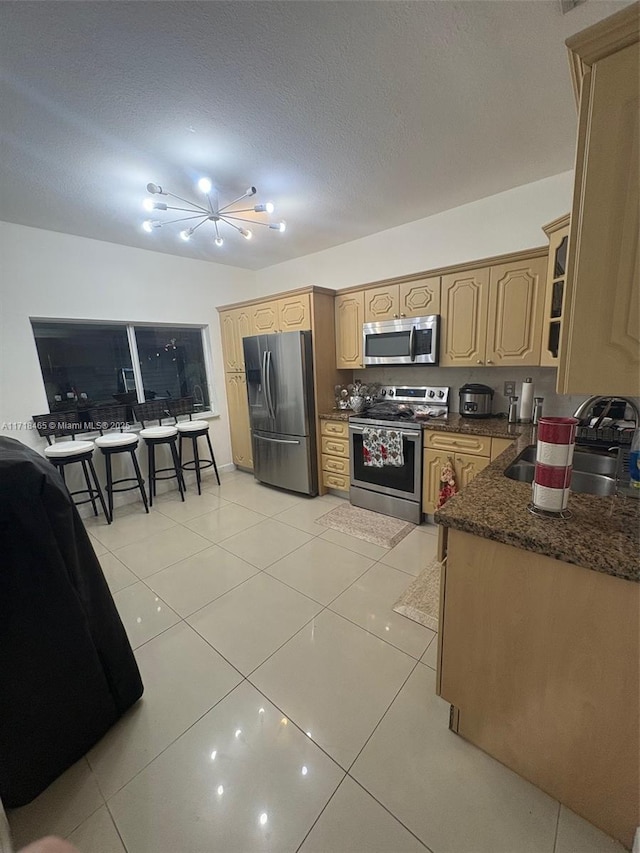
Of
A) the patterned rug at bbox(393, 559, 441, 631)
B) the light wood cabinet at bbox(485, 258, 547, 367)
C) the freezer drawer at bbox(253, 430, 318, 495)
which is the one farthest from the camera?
the freezer drawer at bbox(253, 430, 318, 495)

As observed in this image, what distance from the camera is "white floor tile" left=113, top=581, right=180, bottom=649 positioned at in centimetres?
185

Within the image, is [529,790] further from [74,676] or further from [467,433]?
[467,433]

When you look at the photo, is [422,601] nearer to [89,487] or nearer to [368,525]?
[368,525]

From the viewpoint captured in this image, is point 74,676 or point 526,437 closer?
point 74,676

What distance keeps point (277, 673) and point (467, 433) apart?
1977 millimetres

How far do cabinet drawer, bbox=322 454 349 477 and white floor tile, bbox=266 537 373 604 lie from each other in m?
0.90

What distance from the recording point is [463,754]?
1.23m

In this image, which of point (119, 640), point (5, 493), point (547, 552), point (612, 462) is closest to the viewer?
point (547, 552)

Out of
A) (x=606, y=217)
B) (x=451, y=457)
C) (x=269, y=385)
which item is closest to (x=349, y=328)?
(x=269, y=385)

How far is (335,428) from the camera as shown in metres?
3.33

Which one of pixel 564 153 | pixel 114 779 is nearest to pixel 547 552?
pixel 114 779


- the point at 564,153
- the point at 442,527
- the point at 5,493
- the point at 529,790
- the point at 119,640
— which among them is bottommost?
the point at 529,790

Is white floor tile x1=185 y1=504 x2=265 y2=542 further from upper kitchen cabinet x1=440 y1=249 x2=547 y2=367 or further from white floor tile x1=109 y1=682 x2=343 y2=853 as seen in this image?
upper kitchen cabinet x1=440 y1=249 x2=547 y2=367

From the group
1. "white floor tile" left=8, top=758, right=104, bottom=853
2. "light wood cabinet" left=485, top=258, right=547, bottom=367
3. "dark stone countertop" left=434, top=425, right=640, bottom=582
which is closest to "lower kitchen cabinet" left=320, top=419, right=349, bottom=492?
"light wood cabinet" left=485, top=258, right=547, bottom=367
